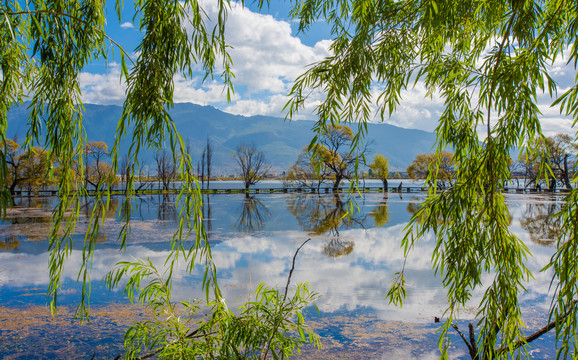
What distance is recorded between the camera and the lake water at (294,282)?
3.72m

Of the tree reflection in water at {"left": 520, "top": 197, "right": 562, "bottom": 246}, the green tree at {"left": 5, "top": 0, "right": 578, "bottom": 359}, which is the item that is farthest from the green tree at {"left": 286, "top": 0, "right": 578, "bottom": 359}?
the tree reflection in water at {"left": 520, "top": 197, "right": 562, "bottom": 246}

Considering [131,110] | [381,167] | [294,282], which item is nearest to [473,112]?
[131,110]

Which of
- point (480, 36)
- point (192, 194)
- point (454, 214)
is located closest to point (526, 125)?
point (454, 214)

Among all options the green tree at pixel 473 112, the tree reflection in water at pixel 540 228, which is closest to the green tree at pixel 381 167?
the tree reflection in water at pixel 540 228

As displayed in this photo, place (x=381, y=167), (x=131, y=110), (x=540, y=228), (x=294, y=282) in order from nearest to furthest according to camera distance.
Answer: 1. (x=131, y=110)
2. (x=294, y=282)
3. (x=540, y=228)
4. (x=381, y=167)

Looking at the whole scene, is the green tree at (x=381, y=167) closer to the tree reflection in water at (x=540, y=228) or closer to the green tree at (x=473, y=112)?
the tree reflection in water at (x=540, y=228)

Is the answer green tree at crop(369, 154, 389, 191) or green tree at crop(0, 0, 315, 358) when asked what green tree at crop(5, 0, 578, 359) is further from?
green tree at crop(369, 154, 389, 191)

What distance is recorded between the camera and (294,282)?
5.57 m

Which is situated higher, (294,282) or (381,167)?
(381,167)

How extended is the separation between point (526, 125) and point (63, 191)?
2.09 meters

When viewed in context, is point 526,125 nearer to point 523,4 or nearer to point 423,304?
point 523,4

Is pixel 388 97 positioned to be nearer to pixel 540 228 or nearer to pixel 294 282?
pixel 294 282

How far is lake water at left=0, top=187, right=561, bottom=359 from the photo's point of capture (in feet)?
12.2

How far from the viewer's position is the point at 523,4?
1.64 m
